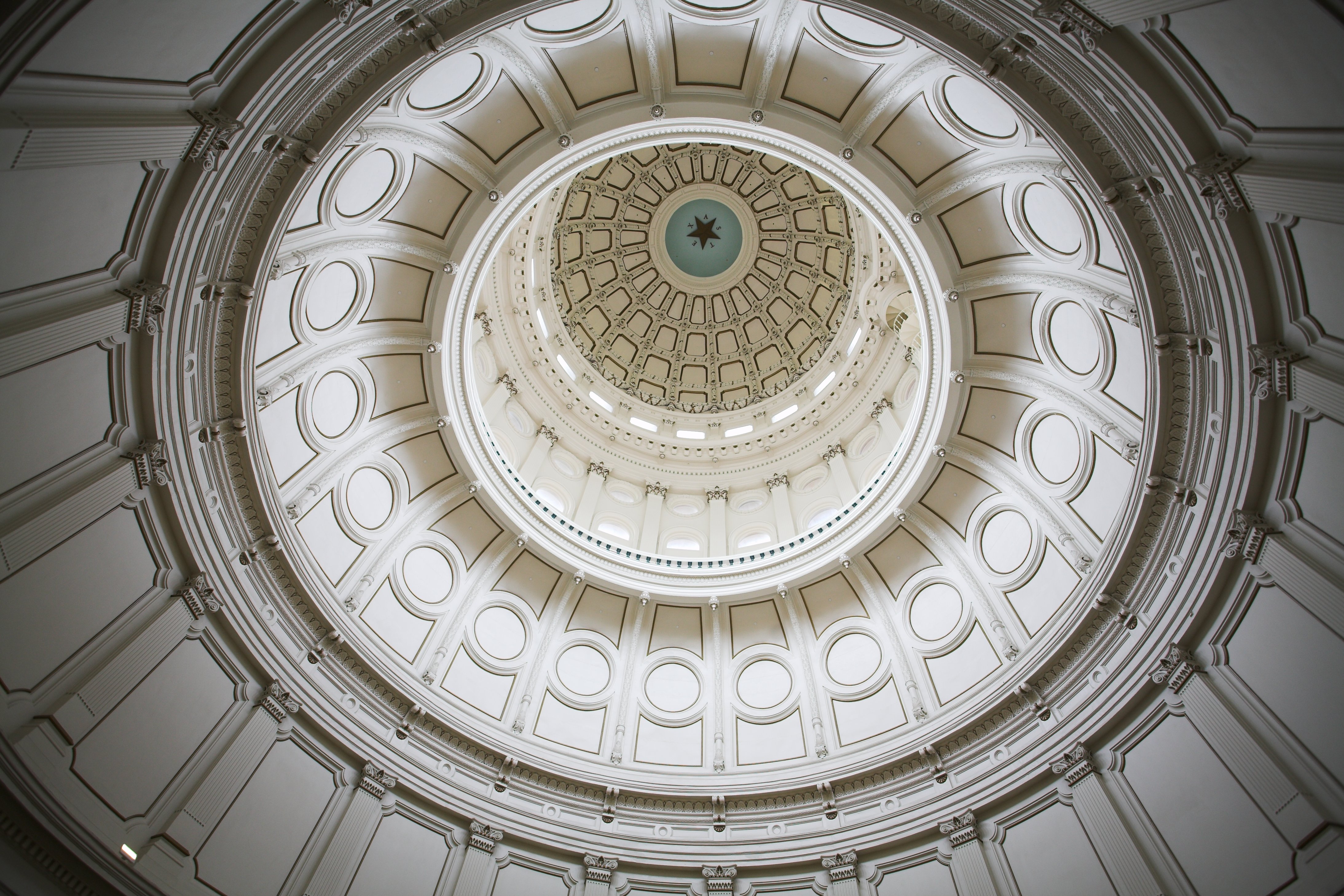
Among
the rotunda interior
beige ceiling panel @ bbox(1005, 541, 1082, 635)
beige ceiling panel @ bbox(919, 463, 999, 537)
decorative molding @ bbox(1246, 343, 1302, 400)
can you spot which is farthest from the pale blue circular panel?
decorative molding @ bbox(1246, 343, 1302, 400)

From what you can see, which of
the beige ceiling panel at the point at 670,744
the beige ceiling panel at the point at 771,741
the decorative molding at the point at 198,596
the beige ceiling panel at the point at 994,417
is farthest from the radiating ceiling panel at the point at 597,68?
the beige ceiling panel at the point at 771,741

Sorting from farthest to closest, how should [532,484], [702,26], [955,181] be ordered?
[532,484]
[955,181]
[702,26]

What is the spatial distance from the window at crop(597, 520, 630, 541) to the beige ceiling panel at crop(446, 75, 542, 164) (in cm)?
1256

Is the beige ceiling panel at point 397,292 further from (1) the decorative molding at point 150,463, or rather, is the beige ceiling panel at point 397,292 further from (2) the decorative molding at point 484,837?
(2) the decorative molding at point 484,837

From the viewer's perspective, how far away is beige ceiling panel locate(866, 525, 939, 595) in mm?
19625

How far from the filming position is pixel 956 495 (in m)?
19.0

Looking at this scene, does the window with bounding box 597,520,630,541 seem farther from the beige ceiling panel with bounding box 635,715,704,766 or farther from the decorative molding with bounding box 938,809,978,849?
the decorative molding with bounding box 938,809,978,849

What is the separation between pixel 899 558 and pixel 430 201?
1604cm

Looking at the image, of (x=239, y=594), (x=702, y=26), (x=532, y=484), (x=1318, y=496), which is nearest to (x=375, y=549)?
(x=239, y=594)

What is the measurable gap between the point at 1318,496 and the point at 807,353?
67.1 ft

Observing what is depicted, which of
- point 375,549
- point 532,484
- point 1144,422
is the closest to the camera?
point 1144,422

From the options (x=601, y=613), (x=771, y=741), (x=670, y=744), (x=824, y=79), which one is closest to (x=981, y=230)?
(x=824, y=79)

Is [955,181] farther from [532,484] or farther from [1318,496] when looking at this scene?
[532,484]

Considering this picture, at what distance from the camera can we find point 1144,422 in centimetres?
1255
